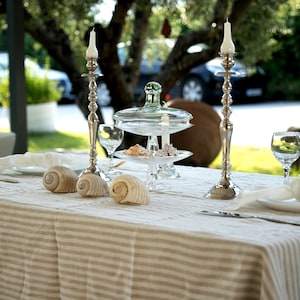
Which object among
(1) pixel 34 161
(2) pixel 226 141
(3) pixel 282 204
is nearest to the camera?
(3) pixel 282 204

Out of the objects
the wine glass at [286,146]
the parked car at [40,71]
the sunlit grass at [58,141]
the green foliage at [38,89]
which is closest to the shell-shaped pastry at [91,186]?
the wine glass at [286,146]

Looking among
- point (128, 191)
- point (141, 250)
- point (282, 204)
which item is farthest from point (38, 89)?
point (141, 250)

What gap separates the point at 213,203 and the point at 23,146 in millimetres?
3835

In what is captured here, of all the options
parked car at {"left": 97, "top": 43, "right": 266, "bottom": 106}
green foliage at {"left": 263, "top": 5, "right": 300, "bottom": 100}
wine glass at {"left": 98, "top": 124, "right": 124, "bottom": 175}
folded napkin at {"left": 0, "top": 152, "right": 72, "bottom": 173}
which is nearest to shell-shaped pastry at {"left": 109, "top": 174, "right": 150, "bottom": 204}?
wine glass at {"left": 98, "top": 124, "right": 124, "bottom": 175}

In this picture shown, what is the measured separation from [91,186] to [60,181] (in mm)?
121

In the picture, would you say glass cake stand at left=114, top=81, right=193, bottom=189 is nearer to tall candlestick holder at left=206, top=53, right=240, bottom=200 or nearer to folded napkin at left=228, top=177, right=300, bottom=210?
tall candlestick holder at left=206, top=53, right=240, bottom=200

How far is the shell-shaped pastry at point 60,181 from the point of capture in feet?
8.05

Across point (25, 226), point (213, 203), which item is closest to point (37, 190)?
point (25, 226)

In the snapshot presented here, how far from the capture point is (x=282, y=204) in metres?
2.15

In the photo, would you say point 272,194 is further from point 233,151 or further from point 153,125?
point 233,151

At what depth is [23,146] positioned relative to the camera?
5.97 metres

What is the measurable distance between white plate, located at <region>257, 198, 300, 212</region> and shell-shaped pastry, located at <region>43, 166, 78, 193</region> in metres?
0.60

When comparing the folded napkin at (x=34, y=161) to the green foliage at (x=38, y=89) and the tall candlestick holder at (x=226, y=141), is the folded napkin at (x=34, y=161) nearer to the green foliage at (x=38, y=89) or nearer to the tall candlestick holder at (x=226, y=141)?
the tall candlestick holder at (x=226, y=141)

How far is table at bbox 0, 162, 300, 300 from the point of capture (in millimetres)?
1809
